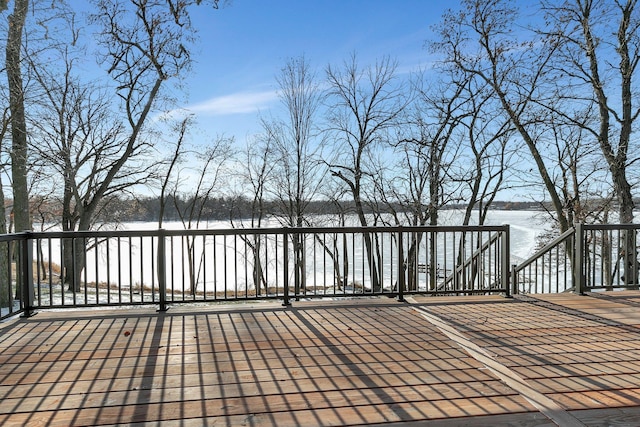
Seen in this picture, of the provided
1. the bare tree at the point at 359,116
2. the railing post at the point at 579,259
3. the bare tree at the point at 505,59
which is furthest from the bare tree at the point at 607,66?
the railing post at the point at 579,259

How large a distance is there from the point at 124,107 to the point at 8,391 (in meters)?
12.1

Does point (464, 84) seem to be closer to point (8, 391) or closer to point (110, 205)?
point (8, 391)

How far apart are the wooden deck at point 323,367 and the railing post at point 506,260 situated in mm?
552

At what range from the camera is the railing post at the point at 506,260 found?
443cm

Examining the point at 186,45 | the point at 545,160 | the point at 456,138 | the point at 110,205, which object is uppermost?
the point at 186,45

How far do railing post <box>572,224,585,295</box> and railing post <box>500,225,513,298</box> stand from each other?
36.5 inches

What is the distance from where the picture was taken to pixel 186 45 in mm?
11430

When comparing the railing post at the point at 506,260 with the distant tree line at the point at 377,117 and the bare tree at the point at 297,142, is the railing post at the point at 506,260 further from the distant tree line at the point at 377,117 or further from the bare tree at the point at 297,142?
the bare tree at the point at 297,142

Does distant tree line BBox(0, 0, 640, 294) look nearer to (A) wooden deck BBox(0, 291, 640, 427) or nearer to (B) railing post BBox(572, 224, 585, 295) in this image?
(B) railing post BBox(572, 224, 585, 295)

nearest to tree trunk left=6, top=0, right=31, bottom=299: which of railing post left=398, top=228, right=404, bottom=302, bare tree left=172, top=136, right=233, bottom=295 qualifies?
railing post left=398, top=228, right=404, bottom=302

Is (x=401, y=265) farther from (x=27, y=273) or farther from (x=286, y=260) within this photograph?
(x=27, y=273)

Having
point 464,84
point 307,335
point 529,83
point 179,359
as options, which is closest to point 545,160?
point 529,83

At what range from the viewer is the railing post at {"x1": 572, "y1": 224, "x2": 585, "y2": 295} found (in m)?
4.61

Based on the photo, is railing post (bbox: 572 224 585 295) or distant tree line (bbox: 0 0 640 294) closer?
railing post (bbox: 572 224 585 295)
